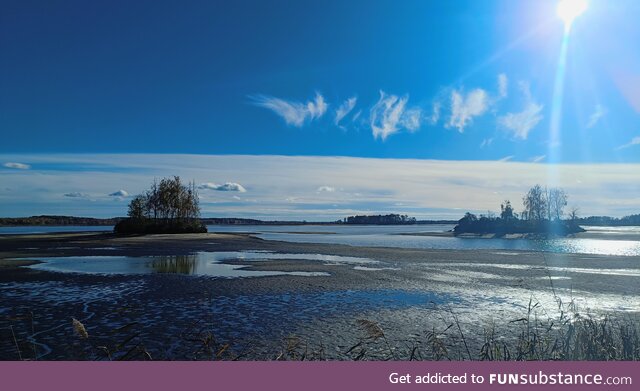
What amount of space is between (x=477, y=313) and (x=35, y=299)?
14.9m

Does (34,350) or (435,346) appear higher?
(435,346)

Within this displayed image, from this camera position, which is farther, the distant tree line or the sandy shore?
the distant tree line

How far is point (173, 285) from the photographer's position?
2031cm

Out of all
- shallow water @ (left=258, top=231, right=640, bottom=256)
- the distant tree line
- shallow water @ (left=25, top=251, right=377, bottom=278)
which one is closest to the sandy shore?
shallow water @ (left=25, top=251, right=377, bottom=278)

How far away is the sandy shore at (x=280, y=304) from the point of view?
1126 centimetres

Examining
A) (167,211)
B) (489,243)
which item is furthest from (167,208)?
(489,243)

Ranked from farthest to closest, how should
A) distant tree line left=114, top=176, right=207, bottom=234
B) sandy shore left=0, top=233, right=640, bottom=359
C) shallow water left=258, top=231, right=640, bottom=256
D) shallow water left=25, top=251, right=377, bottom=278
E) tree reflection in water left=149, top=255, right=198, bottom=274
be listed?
distant tree line left=114, top=176, right=207, bottom=234 < shallow water left=258, top=231, right=640, bottom=256 < tree reflection in water left=149, top=255, right=198, bottom=274 < shallow water left=25, top=251, right=377, bottom=278 < sandy shore left=0, top=233, right=640, bottom=359

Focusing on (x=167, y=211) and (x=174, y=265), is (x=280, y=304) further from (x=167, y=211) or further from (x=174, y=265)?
(x=167, y=211)

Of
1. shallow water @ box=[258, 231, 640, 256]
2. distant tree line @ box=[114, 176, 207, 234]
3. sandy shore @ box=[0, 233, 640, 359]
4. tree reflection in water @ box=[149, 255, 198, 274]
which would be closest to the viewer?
sandy shore @ box=[0, 233, 640, 359]

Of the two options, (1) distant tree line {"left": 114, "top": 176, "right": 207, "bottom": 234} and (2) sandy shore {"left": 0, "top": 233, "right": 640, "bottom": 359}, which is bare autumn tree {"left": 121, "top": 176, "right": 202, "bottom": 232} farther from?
(2) sandy shore {"left": 0, "top": 233, "right": 640, "bottom": 359}

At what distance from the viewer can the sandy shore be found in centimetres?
1126

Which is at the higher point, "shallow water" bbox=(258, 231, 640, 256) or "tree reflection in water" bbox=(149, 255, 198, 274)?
"tree reflection in water" bbox=(149, 255, 198, 274)
